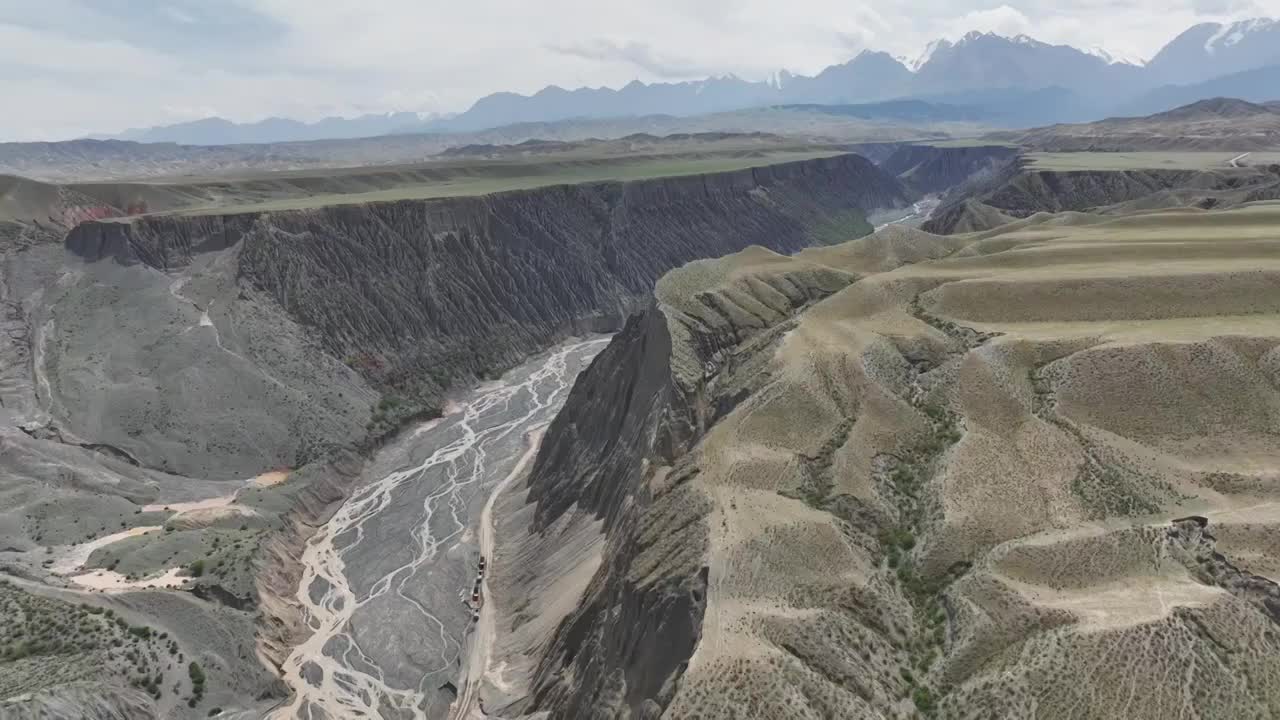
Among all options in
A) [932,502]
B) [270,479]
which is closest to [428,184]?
[270,479]

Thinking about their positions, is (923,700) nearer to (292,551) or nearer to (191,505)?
(292,551)

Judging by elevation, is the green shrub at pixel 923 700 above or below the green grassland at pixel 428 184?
below

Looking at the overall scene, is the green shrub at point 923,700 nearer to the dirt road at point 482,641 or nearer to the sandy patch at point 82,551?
the dirt road at point 482,641

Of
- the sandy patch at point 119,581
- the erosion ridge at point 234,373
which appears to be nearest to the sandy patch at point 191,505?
the erosion ridge at point 234,373

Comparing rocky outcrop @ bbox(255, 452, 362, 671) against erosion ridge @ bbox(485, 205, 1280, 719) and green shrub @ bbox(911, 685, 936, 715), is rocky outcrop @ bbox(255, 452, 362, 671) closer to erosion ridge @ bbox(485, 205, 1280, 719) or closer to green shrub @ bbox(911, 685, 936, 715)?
erosion ridge @ bbox(485, 205, 1280, 719)

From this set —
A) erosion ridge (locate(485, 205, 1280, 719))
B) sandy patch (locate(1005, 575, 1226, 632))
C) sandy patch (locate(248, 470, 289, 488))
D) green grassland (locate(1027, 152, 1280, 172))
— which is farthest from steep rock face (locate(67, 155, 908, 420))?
green grassland (locate(1027, 152, 1280, 172))
